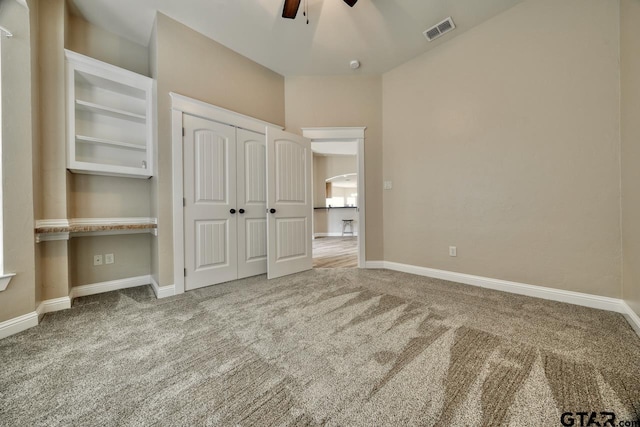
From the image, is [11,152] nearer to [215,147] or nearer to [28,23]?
[28,23]

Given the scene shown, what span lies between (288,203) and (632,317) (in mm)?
3338

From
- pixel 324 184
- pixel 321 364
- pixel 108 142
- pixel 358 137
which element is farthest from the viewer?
pixel 324 184

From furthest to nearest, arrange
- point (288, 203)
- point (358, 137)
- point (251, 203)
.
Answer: point (358, 137), point (288, 203), point (251, 203)

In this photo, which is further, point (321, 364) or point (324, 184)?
point (324, 184)

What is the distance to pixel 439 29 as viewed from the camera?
9.00ft

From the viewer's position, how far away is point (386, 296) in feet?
7.94

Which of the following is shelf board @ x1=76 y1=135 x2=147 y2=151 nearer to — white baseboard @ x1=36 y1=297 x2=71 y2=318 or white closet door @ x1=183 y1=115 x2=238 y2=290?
white closet door @ x1=183 y1=115 x2=238 y2=290

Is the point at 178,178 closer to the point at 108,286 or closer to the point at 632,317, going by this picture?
the point at 108,286

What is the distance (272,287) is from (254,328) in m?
0.97

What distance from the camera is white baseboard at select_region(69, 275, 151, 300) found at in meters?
2.50

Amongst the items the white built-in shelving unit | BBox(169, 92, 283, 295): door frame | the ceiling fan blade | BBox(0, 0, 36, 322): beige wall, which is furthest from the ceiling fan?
BBox(0, 0, 36, 322): beige wall

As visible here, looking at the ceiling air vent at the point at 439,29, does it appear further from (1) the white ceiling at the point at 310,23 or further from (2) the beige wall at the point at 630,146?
(2) the beige wall at the point at 630,146

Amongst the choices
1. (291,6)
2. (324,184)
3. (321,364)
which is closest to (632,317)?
(321,364)

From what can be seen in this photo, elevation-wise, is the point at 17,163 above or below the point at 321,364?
above
